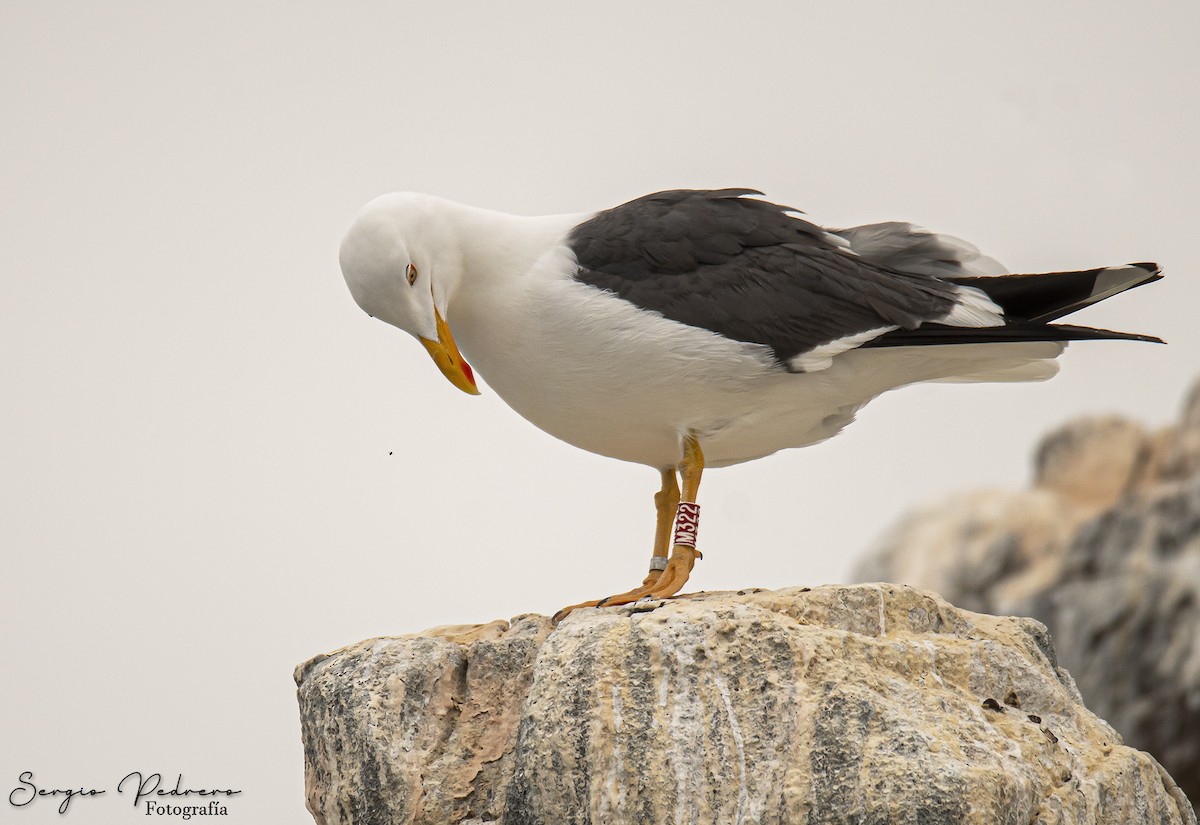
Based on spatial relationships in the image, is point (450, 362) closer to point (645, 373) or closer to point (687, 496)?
point (645, 373)

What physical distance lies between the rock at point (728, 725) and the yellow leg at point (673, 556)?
56cm

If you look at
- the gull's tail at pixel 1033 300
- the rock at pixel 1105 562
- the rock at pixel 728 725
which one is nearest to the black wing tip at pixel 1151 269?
the gull's tail at pixel 1033 300

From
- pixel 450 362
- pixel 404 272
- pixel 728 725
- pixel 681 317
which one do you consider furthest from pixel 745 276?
pixel 728 725

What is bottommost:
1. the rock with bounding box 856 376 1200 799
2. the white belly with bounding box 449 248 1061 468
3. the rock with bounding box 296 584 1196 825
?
the rock with bounding box 856 376 1200 799

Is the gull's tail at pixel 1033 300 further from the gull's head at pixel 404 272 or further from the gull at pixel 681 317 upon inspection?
the gull's head at pixel 404 272

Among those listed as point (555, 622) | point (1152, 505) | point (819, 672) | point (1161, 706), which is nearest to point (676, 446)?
point (555, 622)

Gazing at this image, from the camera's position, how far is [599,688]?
507 cm

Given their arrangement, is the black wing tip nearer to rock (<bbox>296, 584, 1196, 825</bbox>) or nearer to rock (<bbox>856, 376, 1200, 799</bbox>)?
rock (<bbox>296, 584, 1196, 825</bbox>)

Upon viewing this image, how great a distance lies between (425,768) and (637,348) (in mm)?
2216

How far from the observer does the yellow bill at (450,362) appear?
6.42 m

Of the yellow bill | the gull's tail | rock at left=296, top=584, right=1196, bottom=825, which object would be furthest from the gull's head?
the gull's tail

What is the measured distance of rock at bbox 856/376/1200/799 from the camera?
1341 cm

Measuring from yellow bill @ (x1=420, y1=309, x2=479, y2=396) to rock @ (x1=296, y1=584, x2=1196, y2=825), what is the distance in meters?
1.20

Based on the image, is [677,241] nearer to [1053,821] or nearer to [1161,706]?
[1053,821]
